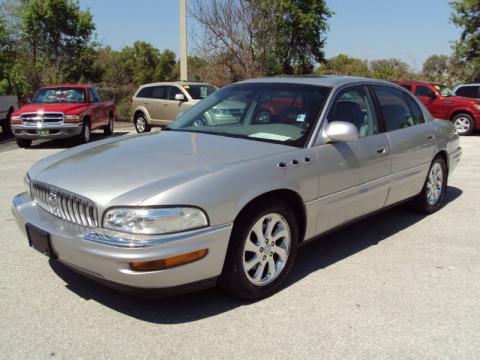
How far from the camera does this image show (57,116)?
11836mm

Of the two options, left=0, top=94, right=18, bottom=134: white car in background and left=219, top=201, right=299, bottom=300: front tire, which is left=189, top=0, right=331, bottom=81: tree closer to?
left=0, top=94, right=18, bottom=134: white car in background

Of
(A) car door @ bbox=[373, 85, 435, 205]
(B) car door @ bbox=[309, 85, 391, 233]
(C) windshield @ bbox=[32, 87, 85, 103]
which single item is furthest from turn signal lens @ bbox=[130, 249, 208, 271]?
(C) windshield @ bbox=[32, 87, 85, 103]

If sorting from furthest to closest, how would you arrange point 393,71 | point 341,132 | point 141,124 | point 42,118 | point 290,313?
point 393,71, point 141,124, point 42,118, point 341,132, point 290,313

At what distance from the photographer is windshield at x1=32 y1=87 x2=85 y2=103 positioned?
41.5ft

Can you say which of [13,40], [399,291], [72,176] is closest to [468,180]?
[399,291]

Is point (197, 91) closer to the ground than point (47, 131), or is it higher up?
higher up

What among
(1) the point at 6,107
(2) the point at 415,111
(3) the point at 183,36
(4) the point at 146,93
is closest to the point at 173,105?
(4) the point at 146,93

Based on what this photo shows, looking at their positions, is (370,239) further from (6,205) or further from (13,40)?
(13,40)

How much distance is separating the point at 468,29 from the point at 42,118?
2191 centimetres

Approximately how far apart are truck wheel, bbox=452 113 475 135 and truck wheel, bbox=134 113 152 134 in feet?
31.8

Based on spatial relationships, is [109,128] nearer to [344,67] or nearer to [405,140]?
[405,140]

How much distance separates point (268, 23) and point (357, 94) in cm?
1912

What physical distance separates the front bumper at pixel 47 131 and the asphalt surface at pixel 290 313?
7.66 meters

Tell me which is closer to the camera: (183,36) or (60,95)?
(60,95)
